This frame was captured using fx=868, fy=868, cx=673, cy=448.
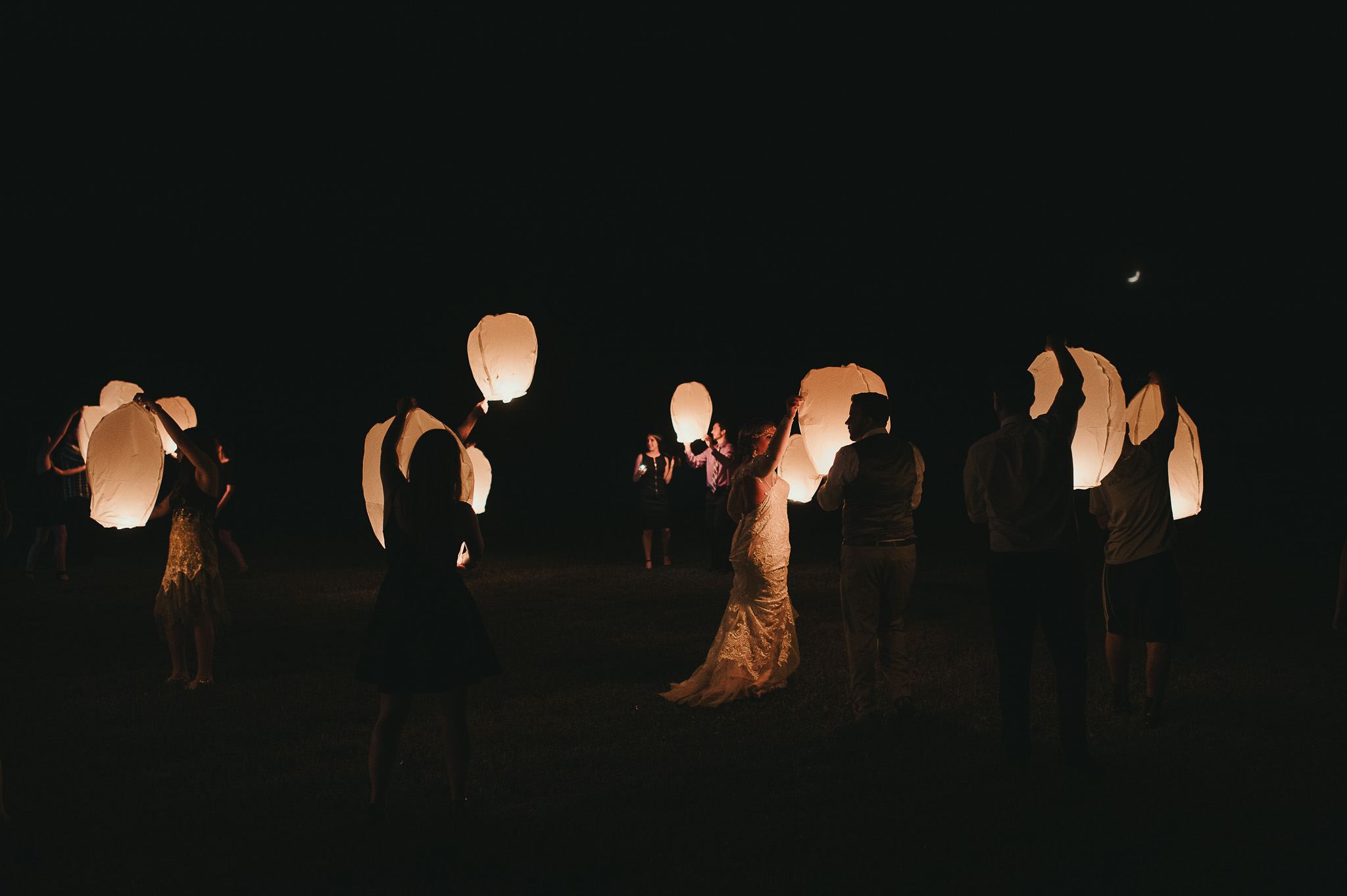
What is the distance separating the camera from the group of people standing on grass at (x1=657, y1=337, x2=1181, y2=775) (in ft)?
12.7

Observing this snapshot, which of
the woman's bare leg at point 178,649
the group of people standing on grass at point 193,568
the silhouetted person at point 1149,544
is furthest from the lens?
the woman's bare leg at point 178,649

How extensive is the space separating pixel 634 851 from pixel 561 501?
18.6m

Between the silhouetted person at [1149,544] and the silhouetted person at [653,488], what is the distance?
698 cm

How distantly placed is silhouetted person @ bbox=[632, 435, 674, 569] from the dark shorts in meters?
6.98

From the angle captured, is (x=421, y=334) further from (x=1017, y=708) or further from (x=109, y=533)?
(x=1017, y=708)

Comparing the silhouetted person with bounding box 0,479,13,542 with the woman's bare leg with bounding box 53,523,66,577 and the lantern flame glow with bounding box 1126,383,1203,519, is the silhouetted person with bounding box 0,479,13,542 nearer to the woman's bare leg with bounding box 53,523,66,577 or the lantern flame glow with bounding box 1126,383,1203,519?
the lantern flame glow with bounding box 1126,383,1203,519

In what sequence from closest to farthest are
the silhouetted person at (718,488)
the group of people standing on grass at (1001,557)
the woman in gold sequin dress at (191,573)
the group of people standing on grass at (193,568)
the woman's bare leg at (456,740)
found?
the woman's bare leg at (456,740)
the group of people standing on grass at (1001,557)
the group of people standing on grass at (193,568)
the woman in gold sequin dress at (191,573)
the silhouetted person at (718,488)

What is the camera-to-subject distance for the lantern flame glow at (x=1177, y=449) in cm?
464

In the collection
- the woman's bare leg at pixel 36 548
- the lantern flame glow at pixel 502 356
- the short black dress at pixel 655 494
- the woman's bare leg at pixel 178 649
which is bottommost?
the woman's bare leg at pixel 178 649

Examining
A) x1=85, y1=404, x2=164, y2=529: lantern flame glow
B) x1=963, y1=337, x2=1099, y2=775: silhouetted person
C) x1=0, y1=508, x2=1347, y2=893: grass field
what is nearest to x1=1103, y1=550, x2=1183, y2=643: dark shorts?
x1=0, y1=508, x2=1347, y2=893: grass field

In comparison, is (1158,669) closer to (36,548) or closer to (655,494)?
(655,494)

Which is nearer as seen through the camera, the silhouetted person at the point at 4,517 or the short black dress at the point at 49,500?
the silhouetted person at the point at 4,517

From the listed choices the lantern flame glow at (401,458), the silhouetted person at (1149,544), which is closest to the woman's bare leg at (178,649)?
the lantern flame glow at (401,458)

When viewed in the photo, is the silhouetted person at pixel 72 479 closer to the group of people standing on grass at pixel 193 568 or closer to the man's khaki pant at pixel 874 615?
the group of people standing on grass at pixel 193 568
